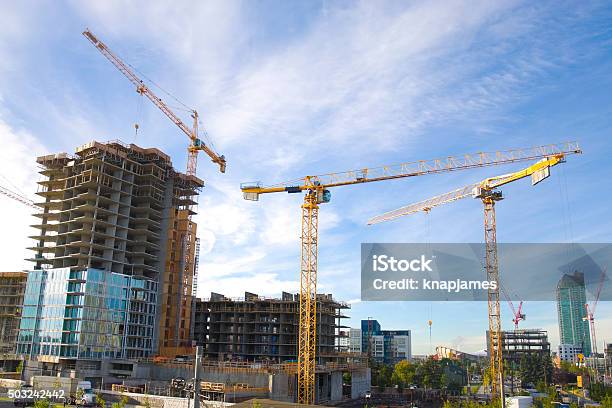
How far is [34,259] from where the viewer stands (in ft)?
367

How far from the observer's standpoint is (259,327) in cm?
13150

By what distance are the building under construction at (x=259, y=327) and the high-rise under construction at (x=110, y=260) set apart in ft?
47.6

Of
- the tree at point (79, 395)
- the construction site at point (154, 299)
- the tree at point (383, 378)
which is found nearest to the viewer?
the tree at point (79, 395)

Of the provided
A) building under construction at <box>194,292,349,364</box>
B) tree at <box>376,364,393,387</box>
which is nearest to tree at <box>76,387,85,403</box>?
building under construction at <box>194,292,349,364</box>

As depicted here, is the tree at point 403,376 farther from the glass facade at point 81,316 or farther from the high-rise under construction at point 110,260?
the glass facade at point 81,316

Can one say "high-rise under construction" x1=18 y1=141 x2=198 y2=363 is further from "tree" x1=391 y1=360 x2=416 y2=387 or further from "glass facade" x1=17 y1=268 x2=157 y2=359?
"tree" x1=391 y1=360 x2=416 y2=387

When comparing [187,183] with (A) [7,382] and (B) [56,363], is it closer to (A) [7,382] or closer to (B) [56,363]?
(B) [56,363]

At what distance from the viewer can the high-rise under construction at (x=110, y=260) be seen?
333ft

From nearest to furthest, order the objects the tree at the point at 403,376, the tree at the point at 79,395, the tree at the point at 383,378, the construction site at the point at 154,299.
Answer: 1. the tree at the point at 79,395
2. the construction site at the point at 154,299
3. the tree at the point at 383,378
4. the tree at the point at 403,376

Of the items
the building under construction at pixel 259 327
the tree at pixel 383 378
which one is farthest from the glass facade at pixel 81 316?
the tree at pixel 383 378

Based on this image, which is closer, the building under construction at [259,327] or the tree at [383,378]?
the building under construction at [259,327]

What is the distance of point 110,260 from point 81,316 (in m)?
12.7

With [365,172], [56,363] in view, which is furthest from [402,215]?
[56,363]

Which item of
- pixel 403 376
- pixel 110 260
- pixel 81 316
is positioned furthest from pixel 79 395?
pixel 403 376
